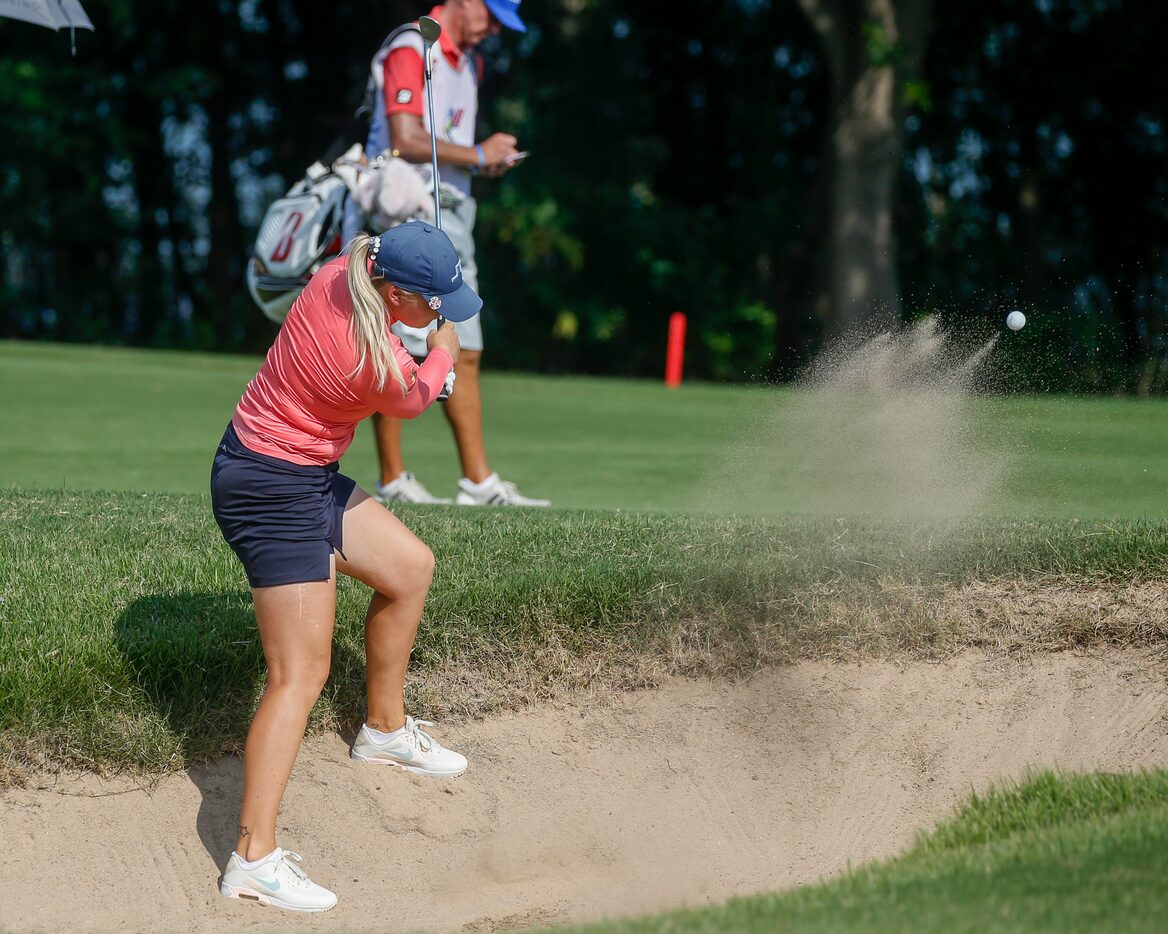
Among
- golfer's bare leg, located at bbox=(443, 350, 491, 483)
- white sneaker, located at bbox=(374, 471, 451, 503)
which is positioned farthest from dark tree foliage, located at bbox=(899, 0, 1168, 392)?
white sneaker, located at bbox=(374, 471, 451, 503)

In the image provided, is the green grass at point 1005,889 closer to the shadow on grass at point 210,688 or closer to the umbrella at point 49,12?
the shadow on grass at point 210,688

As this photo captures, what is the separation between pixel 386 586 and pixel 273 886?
2.94 ft

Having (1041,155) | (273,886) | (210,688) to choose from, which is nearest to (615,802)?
(273,886)

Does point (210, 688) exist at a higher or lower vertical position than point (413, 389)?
lower

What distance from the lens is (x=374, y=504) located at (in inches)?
169

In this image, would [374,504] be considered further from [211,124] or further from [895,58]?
[211,124]

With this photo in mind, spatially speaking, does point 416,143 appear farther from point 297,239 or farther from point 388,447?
point 388,447

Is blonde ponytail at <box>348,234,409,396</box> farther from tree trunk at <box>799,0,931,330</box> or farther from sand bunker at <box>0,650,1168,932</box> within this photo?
tree trunk at <box>799,0,931,330</box>

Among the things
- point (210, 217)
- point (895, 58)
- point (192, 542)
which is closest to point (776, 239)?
point (895, 58)

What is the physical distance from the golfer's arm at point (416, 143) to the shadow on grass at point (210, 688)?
2.74 meters

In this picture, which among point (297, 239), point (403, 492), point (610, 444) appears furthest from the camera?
point (610, 444)

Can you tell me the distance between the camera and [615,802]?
472cm

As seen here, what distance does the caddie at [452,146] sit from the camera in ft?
22.1

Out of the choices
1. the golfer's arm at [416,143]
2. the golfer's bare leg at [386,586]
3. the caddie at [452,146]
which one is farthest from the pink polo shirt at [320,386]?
the golfer's arm at [416,143]
